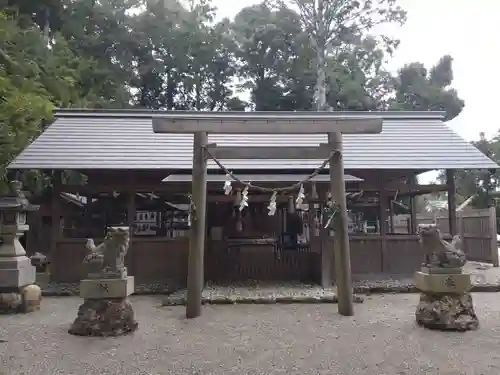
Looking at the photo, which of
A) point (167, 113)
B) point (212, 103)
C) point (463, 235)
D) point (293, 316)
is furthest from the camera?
point (212, 103)

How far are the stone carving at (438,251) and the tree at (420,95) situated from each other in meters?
18.9

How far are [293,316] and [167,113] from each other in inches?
295

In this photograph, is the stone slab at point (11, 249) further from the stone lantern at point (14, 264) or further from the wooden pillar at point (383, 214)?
the wooden pillar at point (383, 214)

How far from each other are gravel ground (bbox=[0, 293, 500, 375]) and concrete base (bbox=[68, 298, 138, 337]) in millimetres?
138

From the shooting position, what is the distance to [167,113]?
11727mm

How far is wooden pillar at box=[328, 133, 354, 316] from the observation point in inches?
238

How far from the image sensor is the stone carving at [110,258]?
507cm

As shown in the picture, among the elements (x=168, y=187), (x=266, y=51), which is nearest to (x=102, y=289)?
(x=168, y=187)

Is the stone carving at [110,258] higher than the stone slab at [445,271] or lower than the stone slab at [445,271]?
higher

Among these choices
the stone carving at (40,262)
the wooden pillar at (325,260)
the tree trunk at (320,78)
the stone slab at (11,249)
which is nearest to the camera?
the stone slab at (11,249)

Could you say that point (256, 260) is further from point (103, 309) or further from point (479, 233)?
point (479, 233)

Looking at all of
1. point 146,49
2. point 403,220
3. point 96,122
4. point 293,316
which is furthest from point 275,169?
point 146,49

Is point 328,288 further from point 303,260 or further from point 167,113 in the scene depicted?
point 167,113

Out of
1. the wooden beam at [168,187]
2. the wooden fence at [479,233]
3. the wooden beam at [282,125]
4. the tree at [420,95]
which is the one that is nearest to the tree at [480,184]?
the wooden fence at [479,233]
